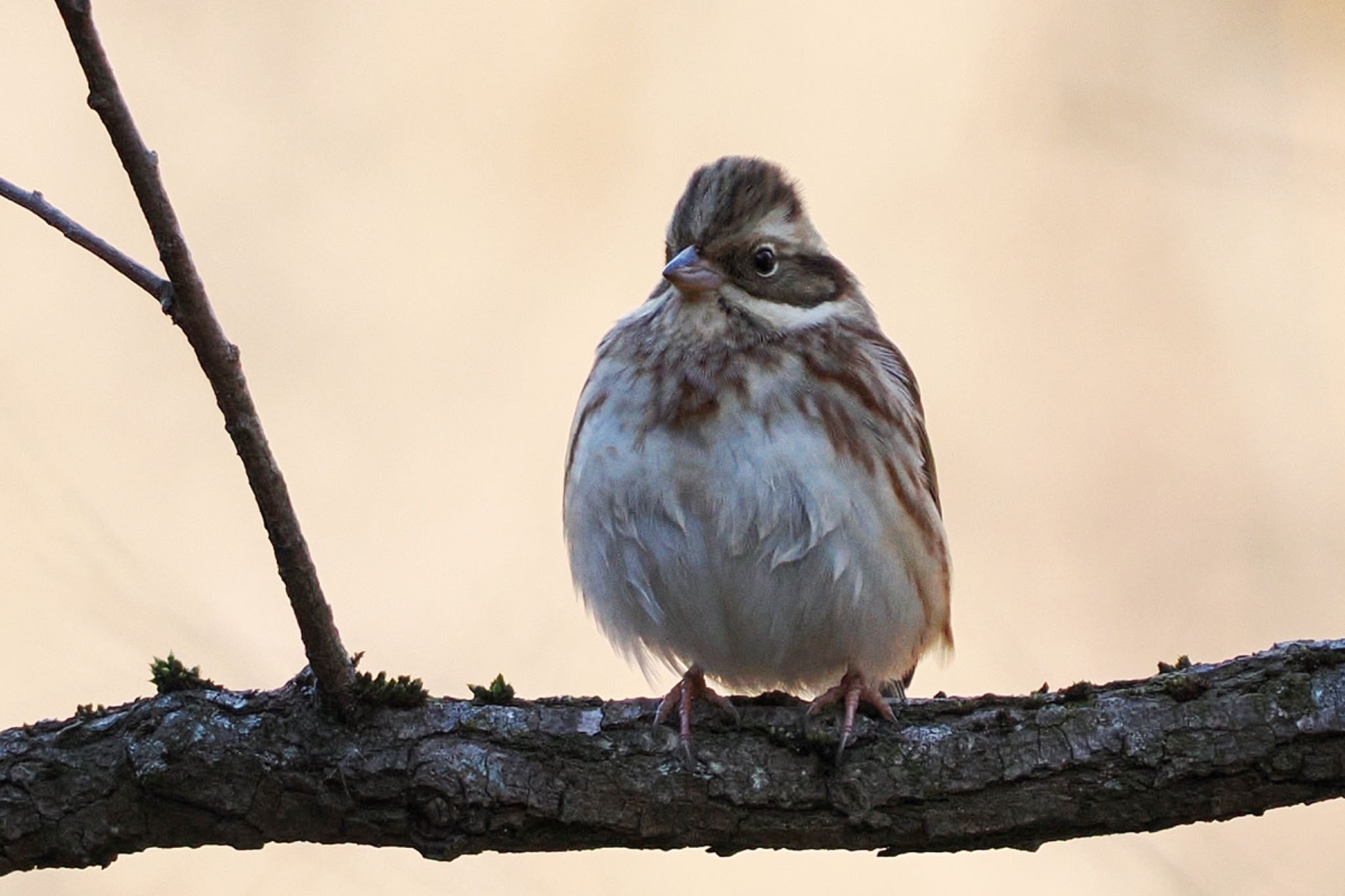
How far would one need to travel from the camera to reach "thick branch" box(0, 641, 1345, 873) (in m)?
3.71

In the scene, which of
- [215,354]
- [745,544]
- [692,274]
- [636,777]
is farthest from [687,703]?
[215,354]

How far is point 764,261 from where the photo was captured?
496 centimetres

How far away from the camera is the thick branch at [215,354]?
2.72 metres

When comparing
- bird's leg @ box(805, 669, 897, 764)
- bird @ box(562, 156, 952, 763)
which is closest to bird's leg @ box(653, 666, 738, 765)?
bird @ box(562, 156, 952, 763)

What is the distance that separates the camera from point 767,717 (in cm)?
417

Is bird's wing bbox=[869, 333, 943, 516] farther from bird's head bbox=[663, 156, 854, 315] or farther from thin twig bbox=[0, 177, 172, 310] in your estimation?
thin twig bbox=[0, 177, 172, 310]

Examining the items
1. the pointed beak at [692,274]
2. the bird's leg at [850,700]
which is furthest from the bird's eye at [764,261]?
the bird's leg at [850,700]

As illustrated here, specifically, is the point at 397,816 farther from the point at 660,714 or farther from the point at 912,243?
the point at 912,243

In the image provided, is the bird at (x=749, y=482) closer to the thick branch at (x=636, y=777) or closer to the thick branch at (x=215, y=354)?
the thick branch at (x=636, y=777)

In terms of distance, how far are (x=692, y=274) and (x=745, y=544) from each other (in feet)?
2.75

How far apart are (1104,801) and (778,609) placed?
121cm

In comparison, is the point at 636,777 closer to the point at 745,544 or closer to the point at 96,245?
the point at 745,544

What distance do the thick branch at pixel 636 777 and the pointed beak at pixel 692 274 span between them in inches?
55.8

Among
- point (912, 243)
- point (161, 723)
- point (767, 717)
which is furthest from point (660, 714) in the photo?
point (912, 243)
